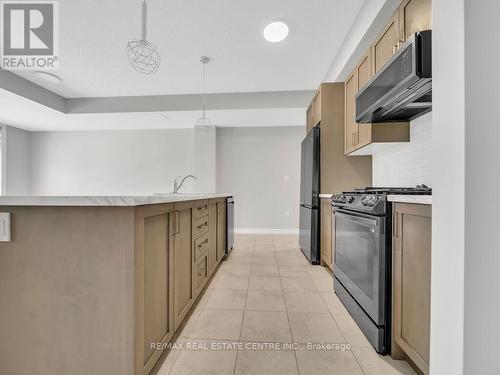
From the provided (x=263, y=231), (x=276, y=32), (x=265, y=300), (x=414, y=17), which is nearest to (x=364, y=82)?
(x=414, y=17)

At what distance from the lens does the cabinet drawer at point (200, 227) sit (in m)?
1.89

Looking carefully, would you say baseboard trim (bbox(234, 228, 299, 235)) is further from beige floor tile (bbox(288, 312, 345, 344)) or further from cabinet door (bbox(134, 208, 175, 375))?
cabinet door (bbox(134, 208, 175, 375))

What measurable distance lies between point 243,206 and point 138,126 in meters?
3.02

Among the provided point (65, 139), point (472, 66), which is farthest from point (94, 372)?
point (65, 139)

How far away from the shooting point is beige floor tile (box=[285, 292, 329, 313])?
1.93 metres

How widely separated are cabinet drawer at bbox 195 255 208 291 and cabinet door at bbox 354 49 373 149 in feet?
6.22

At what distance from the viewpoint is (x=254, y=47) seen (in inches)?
117

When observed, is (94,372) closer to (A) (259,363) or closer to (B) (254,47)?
(A) (259,363)

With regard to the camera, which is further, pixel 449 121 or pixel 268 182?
pixel 268 182

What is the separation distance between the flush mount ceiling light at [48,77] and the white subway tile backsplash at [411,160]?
4.74 meters

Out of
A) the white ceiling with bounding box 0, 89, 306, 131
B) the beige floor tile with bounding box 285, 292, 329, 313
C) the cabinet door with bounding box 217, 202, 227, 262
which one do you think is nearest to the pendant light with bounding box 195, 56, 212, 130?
the white ceiling with bounding box 0, 89, 306, 131

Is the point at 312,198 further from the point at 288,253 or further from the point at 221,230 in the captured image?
the point at 221,230

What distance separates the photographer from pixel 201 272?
7.02 ft

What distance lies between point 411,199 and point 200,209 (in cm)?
151
